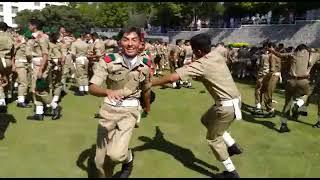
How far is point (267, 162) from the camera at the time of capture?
7.11m

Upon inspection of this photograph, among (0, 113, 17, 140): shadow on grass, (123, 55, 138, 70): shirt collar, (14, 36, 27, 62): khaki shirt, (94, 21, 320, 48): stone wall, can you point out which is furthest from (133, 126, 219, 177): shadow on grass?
(94, 21, 320, 48): stone wall

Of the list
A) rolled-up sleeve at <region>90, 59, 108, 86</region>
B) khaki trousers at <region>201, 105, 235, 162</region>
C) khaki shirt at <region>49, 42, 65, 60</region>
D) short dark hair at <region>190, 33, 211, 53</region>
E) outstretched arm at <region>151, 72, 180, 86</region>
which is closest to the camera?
rolled-up sleeve at <region>90, 59, 108, 86</region>

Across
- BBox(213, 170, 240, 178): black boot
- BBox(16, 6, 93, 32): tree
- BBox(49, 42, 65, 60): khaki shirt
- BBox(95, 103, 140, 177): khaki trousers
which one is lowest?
BBox(213, 170, 240, 178): black boot

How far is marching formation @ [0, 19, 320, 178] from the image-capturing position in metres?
5.30

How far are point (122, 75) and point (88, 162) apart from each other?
2.12 meters

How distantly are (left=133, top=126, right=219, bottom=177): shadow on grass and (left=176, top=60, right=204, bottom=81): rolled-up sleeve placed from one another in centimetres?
168

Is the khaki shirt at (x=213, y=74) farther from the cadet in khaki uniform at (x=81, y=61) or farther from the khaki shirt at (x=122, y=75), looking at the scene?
the cadet in khaki uniform at (x=81, y=61)

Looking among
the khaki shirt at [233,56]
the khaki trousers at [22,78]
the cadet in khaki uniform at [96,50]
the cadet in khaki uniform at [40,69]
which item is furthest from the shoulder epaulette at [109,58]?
the khaki shirt at [233,56]

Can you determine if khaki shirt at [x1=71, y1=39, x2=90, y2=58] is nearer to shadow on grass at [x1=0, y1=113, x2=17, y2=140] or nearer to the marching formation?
the marching formation

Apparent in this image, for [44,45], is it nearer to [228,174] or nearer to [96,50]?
[96,50]

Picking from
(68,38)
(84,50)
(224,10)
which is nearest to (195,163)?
(84,50)

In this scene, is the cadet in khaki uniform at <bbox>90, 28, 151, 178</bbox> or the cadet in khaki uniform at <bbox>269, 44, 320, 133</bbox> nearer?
the cadet in khaki uniform at <bbox>90, 28, 151, 178</bbox>

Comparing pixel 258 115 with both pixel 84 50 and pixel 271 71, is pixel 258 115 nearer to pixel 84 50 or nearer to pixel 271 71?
pixel 271 71

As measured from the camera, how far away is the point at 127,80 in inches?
211
